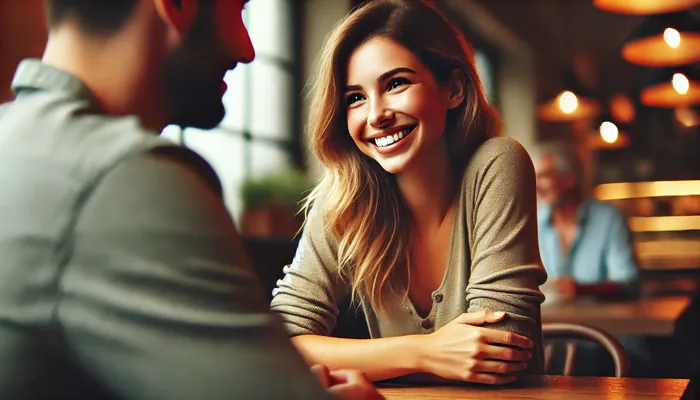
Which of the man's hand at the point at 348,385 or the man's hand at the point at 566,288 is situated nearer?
the man's hand at the point at 348,385

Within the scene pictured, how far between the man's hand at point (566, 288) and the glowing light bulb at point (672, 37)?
29.3 inches

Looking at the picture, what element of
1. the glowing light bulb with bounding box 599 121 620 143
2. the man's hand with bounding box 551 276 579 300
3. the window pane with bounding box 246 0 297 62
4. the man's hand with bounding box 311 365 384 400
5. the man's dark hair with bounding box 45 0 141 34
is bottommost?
the man's hand with bounding box 551 276 579 300

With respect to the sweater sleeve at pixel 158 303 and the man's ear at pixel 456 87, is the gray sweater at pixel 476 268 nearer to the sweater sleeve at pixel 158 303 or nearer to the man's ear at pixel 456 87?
the man's ear at pixel 456 87

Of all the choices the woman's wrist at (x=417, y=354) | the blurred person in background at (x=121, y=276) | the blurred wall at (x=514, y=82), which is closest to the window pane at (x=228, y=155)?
the woman's wrist at (x=417, y=354)

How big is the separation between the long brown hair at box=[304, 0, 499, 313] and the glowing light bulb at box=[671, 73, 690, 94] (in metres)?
1.82

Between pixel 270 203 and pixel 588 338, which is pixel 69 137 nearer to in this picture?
pixel 588 338

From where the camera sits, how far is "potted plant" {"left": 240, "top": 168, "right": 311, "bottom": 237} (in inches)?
120

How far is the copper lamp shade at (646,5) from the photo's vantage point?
2.00m

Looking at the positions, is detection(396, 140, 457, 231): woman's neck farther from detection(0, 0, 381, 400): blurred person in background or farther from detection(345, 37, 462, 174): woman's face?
detection(0, 0, 381, 400): blurred person in background

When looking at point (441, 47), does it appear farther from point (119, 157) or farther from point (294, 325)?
point (119, 157)

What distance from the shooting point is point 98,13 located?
548mm

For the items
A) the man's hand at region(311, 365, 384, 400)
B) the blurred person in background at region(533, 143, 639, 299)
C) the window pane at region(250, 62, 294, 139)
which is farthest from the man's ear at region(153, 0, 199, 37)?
the window pane at region(250, 62, 294, 139)

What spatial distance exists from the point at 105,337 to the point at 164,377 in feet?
0.14

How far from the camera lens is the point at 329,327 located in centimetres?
103
